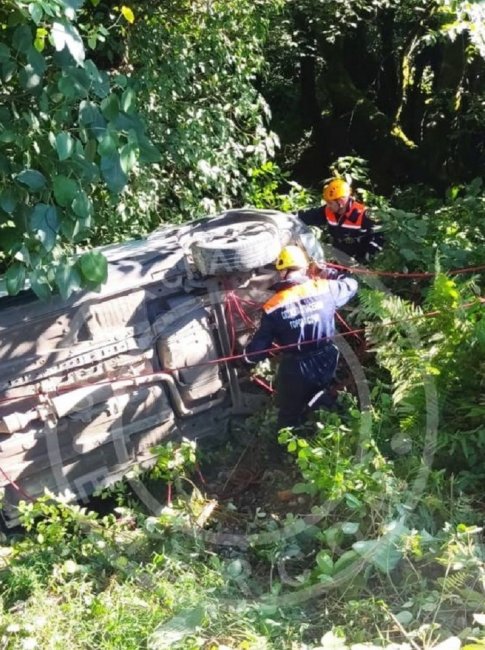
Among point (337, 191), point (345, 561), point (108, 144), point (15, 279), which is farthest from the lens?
point (337, 191)

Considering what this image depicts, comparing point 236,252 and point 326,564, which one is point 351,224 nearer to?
point 236,252

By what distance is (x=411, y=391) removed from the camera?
175 inches

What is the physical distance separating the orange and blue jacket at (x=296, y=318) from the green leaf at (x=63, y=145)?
2029 millimetres

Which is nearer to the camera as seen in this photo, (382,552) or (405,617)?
(405,617)

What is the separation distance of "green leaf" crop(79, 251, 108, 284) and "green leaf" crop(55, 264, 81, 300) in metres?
0.04

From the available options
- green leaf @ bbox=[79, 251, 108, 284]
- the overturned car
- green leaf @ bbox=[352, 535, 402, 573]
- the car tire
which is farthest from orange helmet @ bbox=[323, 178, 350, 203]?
green leaf @ bbox=[352, 535, 402, 573]

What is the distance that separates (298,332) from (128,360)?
3.52 feet

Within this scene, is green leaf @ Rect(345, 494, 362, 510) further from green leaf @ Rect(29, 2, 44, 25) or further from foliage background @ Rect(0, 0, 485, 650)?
green leaf @ Rect(29, 2, 44, 25)

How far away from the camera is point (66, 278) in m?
3.37

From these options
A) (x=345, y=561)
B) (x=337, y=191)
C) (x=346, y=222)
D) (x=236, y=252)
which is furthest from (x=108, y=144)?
(x=346, y=222)

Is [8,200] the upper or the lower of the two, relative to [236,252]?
upper

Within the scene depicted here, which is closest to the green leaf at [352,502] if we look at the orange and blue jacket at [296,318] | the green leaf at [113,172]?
the orange and blue jacket at [296,318]

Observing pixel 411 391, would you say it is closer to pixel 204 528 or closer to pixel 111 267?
pixel 204 528

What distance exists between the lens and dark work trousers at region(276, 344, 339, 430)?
16.3 ft
